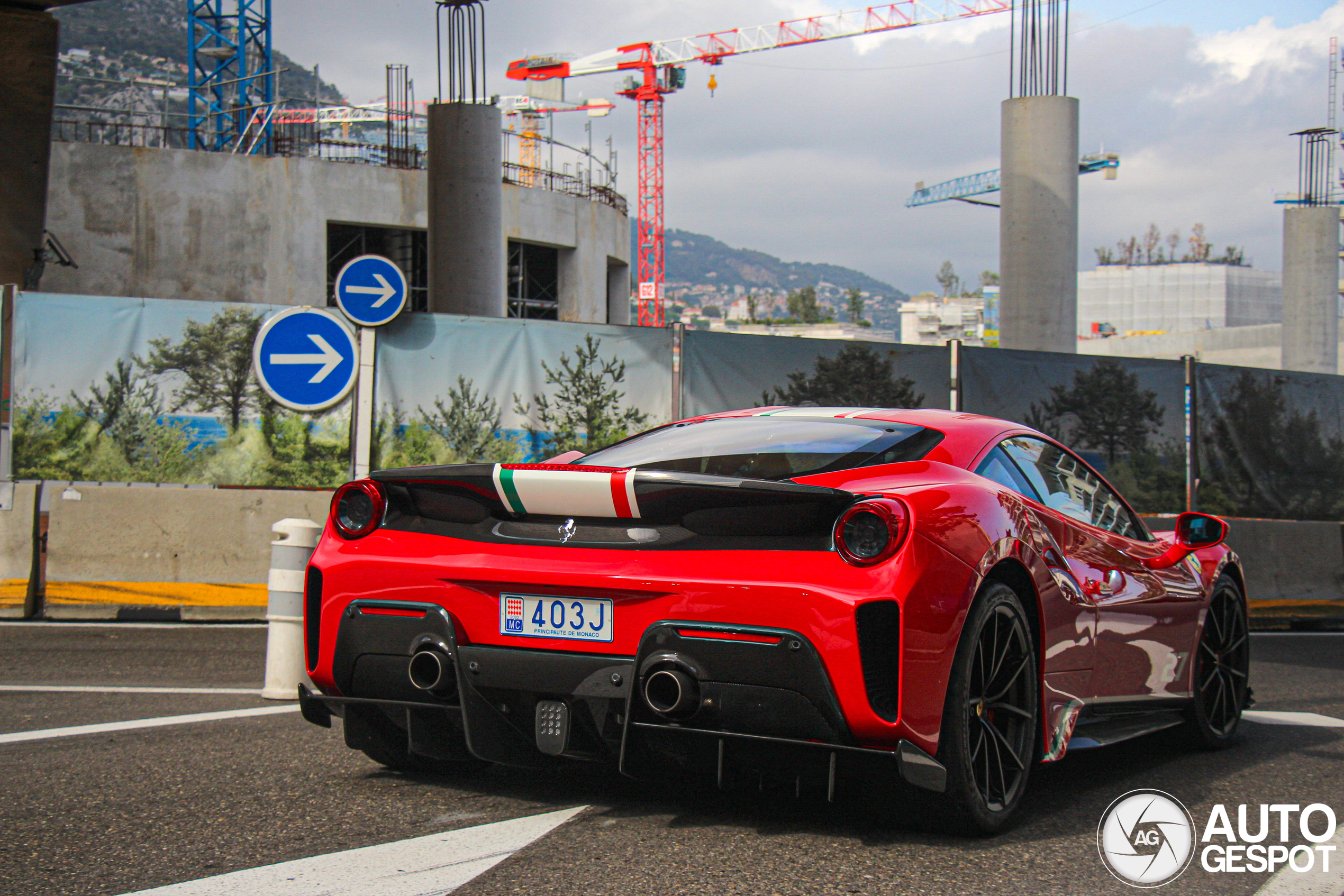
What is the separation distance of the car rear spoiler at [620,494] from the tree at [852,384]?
7830mm

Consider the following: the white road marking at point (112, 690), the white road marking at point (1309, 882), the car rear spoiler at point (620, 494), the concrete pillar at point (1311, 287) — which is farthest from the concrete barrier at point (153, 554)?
the concrete pillar at point (1311, 287)

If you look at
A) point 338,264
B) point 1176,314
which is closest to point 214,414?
point 338,264

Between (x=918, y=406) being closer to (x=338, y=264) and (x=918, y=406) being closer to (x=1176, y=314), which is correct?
(x=338, y=264)

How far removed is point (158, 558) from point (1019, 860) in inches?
293

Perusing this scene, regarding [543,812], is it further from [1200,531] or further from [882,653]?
[1200,531]

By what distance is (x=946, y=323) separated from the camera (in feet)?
589

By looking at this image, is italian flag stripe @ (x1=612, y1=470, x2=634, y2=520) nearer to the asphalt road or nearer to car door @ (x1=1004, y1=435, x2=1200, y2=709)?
the asphalt road

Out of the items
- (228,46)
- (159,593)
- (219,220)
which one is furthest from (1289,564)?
(228,46)

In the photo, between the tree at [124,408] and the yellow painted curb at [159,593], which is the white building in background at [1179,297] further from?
the yellow painted curb at [159,593]

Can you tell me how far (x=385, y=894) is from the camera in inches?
116

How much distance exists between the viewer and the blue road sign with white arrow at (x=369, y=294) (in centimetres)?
1046

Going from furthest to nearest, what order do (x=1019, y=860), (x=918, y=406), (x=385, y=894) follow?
1. (x=918, y=406)
2. (x=1019, y=860)
3. (x=385, y=894)

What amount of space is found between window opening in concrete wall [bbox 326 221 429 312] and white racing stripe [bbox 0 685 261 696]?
29586mm

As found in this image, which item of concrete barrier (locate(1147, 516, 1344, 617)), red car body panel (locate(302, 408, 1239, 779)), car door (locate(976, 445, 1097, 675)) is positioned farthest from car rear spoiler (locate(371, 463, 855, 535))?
concrete barrier (locate(1147, 516, 1344, 617))
